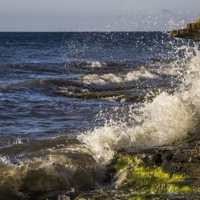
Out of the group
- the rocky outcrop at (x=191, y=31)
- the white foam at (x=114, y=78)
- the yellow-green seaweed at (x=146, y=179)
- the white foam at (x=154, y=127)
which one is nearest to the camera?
the yellow-green seaweed at (x=146, y=179)

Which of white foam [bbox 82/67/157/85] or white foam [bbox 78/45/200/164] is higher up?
white foam [bbox 82/67/157/85]

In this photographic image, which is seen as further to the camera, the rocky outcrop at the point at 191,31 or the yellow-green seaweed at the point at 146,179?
the rocky outcrop at the point at 191,31

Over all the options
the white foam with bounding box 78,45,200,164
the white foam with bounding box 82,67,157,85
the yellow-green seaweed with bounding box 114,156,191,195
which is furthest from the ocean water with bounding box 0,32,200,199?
the white foam with bounding box 82,67,157,85

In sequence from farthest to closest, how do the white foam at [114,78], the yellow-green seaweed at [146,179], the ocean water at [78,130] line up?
the white foam at [114,78] → the ocean water at [78,130] → the yellow-green seaweed at [146,179]

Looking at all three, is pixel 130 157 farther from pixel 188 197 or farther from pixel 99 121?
pixel 99 121

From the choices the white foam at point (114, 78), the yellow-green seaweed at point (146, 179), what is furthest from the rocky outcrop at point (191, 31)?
the white foam at point (114, 78)

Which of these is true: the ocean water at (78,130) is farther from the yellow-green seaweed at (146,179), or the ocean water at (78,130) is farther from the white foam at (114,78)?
the white foam at (114,78)

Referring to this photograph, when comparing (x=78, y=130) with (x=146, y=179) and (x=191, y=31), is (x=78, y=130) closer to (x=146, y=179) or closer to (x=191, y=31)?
(x=191, y=31)

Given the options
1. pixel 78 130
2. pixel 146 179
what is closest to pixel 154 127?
pixel 78 130

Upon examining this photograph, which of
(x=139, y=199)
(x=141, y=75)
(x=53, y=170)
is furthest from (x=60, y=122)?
(x=141, y=75)

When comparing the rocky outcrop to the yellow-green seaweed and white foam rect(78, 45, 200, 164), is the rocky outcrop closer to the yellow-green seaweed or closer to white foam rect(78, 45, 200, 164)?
white foam rect(78, 45, 200, 164)

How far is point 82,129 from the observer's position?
10.7 m

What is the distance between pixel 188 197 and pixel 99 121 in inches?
253

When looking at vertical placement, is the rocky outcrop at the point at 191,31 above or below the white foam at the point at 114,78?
above
